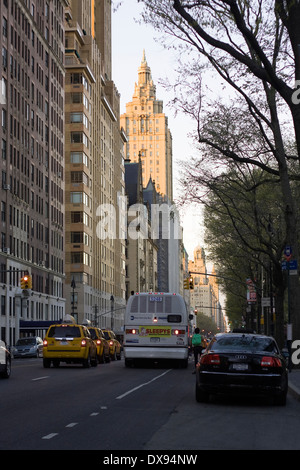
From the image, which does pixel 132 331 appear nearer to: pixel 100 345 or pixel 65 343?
pixel 65 343

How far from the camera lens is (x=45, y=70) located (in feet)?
313

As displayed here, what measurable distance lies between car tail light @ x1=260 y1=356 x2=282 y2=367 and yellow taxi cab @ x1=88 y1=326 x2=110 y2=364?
24.6m

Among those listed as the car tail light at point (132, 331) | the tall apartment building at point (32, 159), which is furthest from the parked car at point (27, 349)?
the car tail light at point (132, 331)

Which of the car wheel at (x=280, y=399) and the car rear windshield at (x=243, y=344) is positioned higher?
the car rear windshield at (x=243, y=344)

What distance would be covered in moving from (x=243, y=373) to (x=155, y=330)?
63.0 feet

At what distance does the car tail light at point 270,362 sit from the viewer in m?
16.7

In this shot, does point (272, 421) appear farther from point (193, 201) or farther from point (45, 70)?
point (45, 70)

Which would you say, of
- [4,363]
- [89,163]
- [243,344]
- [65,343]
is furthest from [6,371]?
[89,163]

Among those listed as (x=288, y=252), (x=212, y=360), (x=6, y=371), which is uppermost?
(x=288, y=252)

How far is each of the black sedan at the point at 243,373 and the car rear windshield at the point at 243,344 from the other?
79 millimetres

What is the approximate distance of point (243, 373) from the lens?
16594 mm

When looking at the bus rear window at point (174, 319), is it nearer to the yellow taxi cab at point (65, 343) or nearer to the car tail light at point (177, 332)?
the car tail light at point (177, 332)

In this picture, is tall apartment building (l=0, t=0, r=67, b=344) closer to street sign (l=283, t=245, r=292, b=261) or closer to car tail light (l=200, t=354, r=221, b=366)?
street sign (l=283, t=245, r=292, b=261)

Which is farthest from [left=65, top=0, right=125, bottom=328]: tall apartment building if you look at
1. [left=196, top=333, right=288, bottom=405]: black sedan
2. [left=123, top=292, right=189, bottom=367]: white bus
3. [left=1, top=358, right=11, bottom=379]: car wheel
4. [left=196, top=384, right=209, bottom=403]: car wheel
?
[left=196, top=333, right=288, bottom=405]: black sedan
